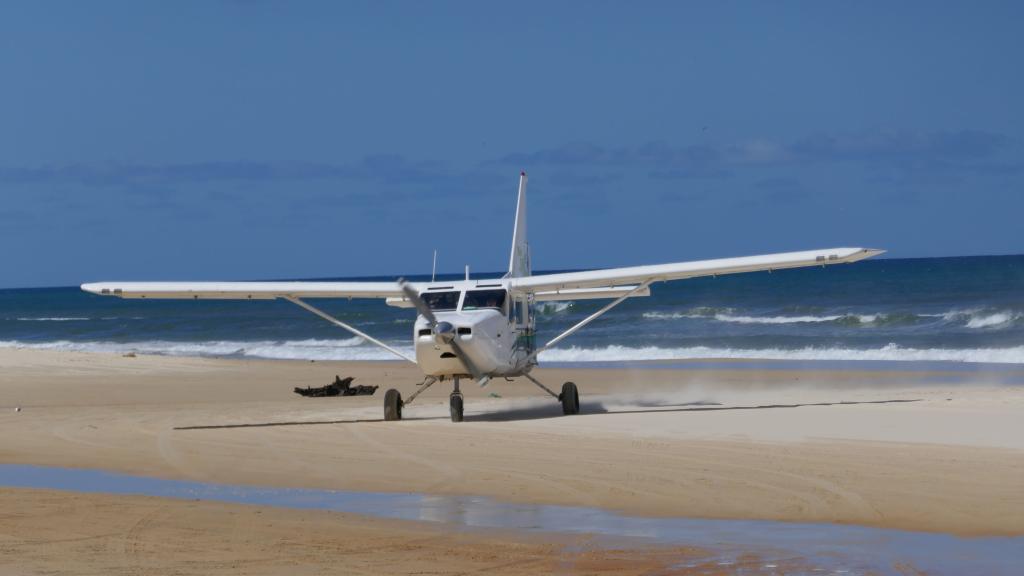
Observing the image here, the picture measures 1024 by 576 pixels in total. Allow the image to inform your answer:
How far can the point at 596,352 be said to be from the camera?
3566 centimetres

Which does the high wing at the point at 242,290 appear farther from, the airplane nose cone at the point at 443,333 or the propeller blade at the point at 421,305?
the airplane nose cone at the point at 443,333

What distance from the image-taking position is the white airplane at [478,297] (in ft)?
52.3

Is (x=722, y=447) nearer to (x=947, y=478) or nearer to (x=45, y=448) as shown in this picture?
(x=947, y=478)

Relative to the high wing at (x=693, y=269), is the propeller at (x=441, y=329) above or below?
below

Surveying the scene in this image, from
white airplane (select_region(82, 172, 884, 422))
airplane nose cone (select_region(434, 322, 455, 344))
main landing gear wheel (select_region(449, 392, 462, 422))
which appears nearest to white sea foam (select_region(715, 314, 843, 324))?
white airplane (select_region(82, 172, 884, 422))

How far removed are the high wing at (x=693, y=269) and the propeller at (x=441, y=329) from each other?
170 cm

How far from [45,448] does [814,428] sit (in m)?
8.15

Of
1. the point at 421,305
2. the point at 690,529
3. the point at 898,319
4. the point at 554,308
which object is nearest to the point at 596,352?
the point at 898,319

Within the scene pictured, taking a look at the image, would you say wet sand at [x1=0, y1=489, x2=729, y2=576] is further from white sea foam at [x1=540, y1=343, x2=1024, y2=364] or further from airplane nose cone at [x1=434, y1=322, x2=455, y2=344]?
white sea foam at [x1=540, y1=343, x2=1024, y2=364]

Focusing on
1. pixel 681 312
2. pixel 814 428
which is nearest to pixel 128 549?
pixel 814 428

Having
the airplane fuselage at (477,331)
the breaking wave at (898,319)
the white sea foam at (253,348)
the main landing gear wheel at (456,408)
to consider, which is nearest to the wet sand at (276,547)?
the airplane fuselage at (477,331)

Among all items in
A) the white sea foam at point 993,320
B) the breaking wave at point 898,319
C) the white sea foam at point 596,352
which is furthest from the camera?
the breaking wave at point 898,319

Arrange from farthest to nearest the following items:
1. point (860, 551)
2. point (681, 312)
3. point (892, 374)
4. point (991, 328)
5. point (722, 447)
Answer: point (681, 312) → point (991, 328) → point (892, 374) → point (722, 447) → point (860, 551)

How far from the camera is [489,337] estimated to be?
53.5ft
